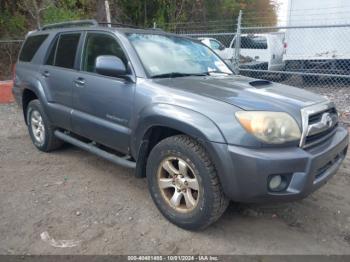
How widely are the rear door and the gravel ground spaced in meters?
0.75

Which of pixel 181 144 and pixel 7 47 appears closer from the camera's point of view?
pixel 181 144

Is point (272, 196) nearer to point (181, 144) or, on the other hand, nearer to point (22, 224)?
point (181, 144)

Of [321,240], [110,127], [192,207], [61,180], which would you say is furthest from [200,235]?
[61,180]

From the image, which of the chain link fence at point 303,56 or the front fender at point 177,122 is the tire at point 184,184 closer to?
the front fender at point 177,122

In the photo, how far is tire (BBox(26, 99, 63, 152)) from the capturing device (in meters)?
5.12

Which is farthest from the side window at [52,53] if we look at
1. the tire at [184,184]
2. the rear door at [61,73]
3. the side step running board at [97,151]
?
the tire at [184,184]

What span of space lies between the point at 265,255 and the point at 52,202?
7.10 ft

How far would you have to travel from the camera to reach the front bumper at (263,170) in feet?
9.21

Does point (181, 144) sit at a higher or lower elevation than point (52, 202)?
higher

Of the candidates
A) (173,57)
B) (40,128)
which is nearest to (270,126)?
(173,57)

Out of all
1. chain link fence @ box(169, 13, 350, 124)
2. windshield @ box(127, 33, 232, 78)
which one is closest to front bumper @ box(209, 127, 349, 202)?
windshield @ box(127, 33, 232, 78)

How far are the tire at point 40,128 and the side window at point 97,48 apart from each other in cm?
118

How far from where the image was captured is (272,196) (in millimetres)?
2908

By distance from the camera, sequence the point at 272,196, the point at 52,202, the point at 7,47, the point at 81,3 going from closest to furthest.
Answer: the point at 272,196 < the point at 52,202 < the point at 7,47 < the point at 81,3
